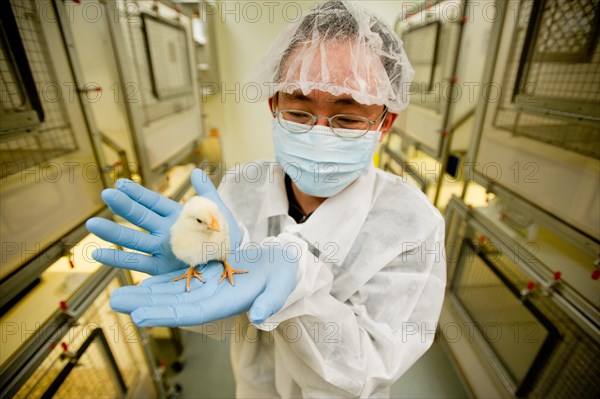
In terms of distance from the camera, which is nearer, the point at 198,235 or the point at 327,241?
the point at 198,235

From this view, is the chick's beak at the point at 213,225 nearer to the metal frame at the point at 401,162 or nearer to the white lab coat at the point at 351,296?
the white lab coat at the point at 351,296

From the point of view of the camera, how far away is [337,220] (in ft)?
3.20

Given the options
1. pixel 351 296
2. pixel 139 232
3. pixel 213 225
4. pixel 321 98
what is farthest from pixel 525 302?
pixel 139 232

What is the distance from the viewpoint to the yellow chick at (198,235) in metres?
0.72

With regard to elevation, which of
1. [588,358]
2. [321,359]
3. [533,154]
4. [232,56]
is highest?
[232,56]

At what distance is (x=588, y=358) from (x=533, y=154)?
33.0 inches

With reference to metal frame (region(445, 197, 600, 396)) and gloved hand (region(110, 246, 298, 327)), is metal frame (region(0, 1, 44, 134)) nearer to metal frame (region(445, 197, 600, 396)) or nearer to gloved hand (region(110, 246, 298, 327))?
gloved hand (region(110, 246, 298, 327))

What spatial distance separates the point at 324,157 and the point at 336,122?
121 mm

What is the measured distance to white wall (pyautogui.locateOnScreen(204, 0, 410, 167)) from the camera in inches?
92.6

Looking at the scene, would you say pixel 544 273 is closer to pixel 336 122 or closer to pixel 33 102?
pixel 336 122

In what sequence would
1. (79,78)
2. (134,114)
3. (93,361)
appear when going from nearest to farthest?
(79,78), (93,361), (134,114)

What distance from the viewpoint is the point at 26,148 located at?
0.89 m

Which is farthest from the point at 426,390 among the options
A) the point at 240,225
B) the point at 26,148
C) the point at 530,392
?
the point at 26,148

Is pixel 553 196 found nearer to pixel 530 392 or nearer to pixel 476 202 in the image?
pixel 476 202
